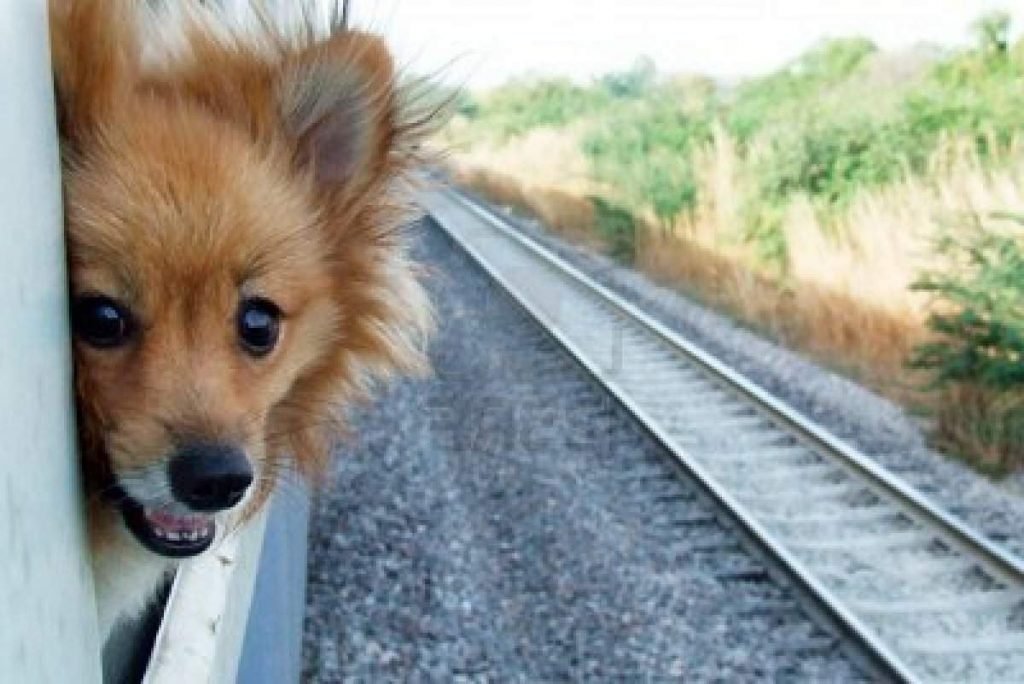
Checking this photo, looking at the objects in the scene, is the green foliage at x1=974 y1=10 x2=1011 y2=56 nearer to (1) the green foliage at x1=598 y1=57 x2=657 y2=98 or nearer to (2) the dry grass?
(2) the dry grass

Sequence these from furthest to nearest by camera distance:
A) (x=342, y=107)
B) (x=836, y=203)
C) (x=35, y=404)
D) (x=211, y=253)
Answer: (x=836, y=203), (x=342, y=107), (x=211, y=253), (x=35, y=404)

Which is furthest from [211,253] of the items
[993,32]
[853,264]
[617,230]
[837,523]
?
[993,32]

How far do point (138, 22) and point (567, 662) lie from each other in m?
3.73

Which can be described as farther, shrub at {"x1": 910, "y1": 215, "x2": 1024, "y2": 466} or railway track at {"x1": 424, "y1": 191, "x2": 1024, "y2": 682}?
shrub at {"x1": 910, "y1": 215, "x2": 1024, "y2": 466}

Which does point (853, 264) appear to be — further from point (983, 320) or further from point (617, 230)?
point (617, 230)

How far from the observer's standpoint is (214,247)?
201cm

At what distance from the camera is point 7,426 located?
1.10 m

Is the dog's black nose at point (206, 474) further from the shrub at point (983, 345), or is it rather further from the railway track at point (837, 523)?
the shrub at point (983, 345)

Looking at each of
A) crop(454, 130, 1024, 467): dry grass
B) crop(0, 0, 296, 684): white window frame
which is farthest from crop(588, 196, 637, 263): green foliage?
crop(0, 0, 296, 684): white window frame

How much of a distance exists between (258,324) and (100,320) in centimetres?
35

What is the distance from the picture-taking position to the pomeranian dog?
1882 mm

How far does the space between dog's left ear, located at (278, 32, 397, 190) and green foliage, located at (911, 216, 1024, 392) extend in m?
6.72

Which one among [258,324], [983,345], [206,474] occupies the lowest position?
[983,345]

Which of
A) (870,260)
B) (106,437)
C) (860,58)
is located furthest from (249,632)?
(860,58)
